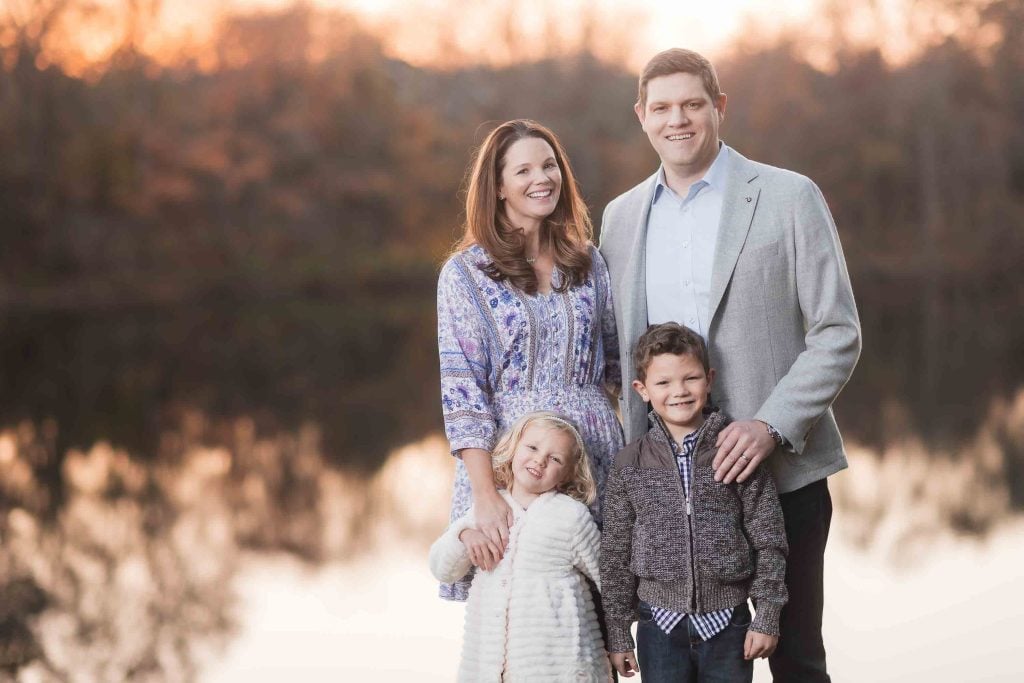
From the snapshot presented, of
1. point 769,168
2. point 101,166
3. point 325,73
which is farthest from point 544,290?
point 325,73

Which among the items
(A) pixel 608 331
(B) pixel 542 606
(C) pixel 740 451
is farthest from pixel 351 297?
(C) pixel 740 451

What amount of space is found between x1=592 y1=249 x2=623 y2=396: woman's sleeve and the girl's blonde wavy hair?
0.32m

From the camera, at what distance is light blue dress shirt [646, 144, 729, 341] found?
3020mm

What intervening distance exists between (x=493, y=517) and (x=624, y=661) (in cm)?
45

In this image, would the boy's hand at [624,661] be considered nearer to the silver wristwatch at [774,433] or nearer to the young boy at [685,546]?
the young boy at [685,546]

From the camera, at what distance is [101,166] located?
82.9 feet

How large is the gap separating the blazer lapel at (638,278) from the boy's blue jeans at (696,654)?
682mm

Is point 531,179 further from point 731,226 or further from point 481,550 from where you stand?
point 481,550

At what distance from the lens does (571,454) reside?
2.92 metres

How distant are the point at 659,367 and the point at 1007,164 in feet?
85.1

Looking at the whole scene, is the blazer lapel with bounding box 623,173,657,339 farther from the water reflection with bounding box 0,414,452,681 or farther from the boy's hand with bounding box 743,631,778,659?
the water reflection with bounding box 0,414,452,681

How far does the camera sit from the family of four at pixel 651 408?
2756mm

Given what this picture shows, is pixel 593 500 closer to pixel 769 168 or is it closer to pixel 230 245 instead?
pixel 769 168

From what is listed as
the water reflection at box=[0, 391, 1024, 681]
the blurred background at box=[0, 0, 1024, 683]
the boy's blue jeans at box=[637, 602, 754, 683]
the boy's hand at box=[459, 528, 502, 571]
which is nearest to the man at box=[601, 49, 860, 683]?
the boy's blue jeans at box=[637, 602, 754, 683]
